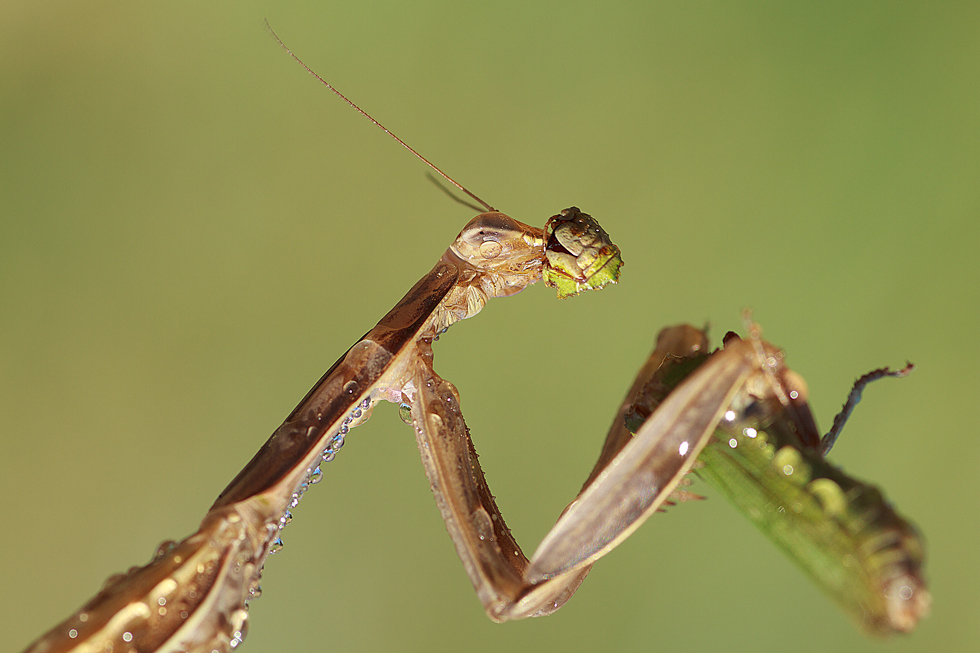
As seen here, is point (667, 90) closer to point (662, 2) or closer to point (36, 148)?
point (662, 2)

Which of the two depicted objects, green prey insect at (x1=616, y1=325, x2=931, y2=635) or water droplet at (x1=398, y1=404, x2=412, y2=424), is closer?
green prey insect at (x1=616, y1=325, x2=931, y2=635)

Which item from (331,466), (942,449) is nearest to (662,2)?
(942,449)

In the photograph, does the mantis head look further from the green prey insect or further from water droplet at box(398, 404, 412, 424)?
water droplet at box(398, 404, 412, 424)

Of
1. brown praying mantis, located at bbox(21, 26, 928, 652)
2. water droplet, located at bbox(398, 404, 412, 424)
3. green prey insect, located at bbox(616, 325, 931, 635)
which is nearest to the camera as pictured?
green prey insect, located at bbox(616, 325, 931, 635)

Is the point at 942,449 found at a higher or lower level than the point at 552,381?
higher

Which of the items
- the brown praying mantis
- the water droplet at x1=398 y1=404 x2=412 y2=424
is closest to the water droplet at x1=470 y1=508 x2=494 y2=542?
the brown praying mantis

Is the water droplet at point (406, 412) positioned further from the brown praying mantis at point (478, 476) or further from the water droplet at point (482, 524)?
the water droplet at point (482, 524)

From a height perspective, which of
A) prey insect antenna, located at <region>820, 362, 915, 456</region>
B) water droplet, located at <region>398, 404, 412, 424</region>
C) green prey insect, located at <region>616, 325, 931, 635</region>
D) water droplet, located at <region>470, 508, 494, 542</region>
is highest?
prey insect antenna, located at <region>820, 362, 915, 456</region>

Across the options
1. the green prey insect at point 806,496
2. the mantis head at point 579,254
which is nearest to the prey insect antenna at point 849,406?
the green prey insect at point 806,496

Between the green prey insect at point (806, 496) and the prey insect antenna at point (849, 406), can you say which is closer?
the green prey insect at point (806, 496)
